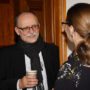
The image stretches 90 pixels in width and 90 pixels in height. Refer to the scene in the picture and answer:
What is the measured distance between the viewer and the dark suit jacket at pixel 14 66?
5.20ft

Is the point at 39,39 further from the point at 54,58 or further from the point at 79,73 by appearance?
the point at 79,73

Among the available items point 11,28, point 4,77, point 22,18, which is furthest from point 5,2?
point 4,77

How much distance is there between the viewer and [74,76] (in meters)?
1.00

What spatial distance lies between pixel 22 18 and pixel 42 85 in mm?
673

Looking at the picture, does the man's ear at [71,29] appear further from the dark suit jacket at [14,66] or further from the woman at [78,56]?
the dark suit jacket at [14,66]

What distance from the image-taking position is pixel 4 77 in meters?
1.62

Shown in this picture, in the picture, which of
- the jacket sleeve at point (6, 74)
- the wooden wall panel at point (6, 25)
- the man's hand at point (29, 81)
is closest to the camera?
the man's hand at point (29, 81)

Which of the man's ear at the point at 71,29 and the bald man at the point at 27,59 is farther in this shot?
the bald man at the point at 27,59

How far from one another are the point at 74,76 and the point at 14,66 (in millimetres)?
789

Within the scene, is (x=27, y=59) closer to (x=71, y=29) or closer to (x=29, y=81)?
(x=29, y=81)

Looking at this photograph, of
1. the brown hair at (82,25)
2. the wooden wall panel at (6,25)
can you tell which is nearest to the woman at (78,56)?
the brown hair at (82,25)

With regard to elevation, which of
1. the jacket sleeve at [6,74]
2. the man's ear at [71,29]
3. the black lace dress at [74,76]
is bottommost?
the jacket sleeve at [6,74]

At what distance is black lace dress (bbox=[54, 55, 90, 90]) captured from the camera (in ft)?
3.22

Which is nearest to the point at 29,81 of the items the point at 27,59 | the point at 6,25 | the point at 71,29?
the point at 27,59
